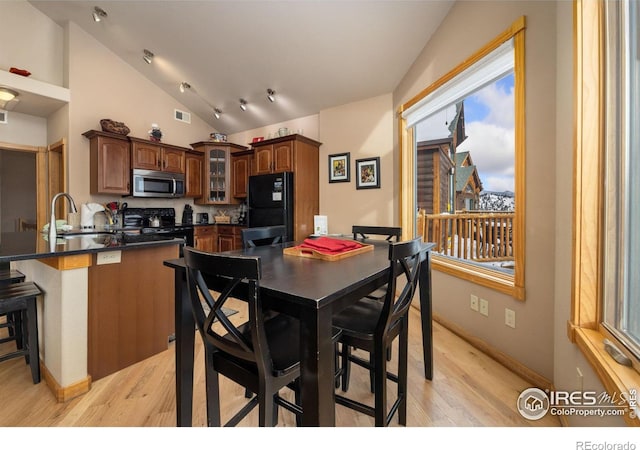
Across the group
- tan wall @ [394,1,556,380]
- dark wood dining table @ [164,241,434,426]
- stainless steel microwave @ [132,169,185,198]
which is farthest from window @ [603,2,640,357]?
stainless steel microwave @ [132,169,185,198]

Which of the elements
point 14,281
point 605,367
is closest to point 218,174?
point 14,281

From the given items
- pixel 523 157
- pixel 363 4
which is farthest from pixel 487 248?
pixel 363 4

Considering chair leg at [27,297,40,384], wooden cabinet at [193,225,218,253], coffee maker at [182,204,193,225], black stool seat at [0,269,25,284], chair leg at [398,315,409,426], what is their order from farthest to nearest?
coffee maker at [182,204,193,225] → wooden cabinet at [193,225,218,253] → black stool seat at [0,269,25,284] → chair leg at [27,297,40,384] → chair leg at [398,315,409,426]

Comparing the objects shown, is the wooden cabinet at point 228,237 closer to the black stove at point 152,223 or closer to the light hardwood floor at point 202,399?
the black stove at point 152,223

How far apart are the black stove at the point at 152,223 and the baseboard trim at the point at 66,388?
8.32 feet

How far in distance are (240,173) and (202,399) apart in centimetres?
368

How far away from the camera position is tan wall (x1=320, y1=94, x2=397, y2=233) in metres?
3.45

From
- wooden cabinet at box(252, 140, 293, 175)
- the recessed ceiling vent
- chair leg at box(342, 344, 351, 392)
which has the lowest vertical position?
chair leg at box(342, 344, 351, 392)

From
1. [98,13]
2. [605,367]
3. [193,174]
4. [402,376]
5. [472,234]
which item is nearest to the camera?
[605,367]

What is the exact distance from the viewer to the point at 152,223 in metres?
4.29

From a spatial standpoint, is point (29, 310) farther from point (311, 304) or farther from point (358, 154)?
point (358, 154)

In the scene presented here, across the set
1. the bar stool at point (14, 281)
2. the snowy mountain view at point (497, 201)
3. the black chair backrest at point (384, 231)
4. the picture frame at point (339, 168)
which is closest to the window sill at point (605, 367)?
the snowy mountain view at point (497, 201)

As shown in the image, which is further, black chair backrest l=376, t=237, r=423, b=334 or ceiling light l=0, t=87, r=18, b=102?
ceiling light l=0, t=87, r=18, b=102

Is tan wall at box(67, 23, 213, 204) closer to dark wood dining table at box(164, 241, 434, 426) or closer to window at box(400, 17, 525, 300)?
dark wood dining table at box(164, 241, 434, 426)
